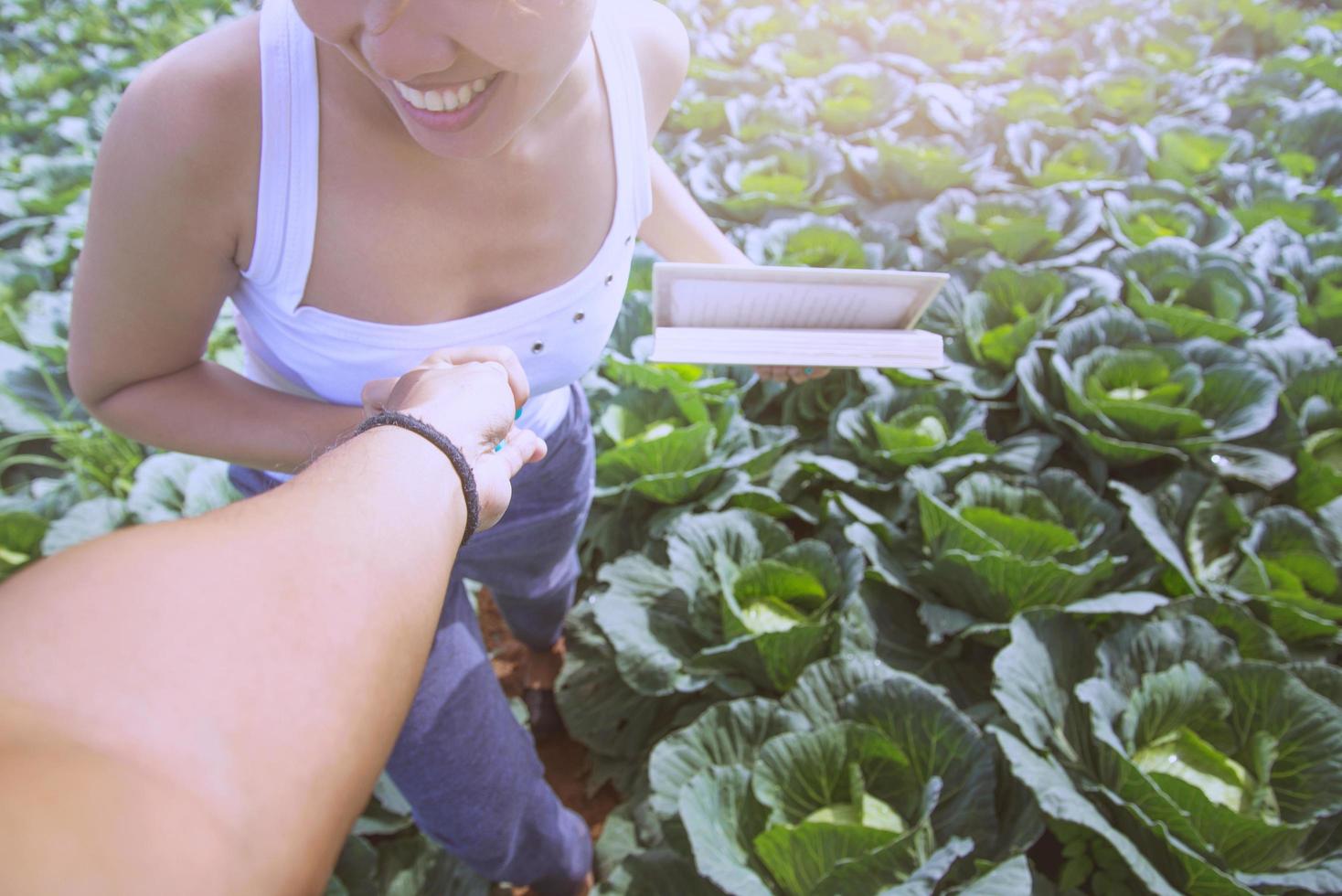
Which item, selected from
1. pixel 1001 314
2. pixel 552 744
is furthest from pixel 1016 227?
pixel 552 744

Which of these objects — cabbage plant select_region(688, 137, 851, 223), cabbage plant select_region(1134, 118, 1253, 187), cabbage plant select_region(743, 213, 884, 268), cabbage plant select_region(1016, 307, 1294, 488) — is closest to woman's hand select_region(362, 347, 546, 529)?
cabbage plant select_region(1016, 307, 1294, 488)

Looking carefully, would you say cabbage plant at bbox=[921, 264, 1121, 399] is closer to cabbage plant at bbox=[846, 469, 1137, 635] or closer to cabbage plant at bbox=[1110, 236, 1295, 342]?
cabbage plant at bbox=[1110, 236, 1295, 342]

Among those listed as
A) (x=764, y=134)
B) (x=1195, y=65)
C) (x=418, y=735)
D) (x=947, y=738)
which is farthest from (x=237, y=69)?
(x=1195, y=65)

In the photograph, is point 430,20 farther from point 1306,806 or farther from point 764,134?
point 764,134

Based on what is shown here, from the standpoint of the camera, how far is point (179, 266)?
2.30ft

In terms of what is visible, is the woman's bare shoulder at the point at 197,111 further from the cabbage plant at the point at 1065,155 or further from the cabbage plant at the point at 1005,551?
the cabbage plant at the point at 1065,155

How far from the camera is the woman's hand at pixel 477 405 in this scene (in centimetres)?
55

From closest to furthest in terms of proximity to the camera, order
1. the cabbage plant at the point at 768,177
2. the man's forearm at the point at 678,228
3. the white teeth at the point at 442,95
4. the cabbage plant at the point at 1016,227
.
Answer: the white teeth at the point at 442,95 < the man's forearm at the point at 678,228 < the cabbage plant at the point at 1016,227 < the cabbage plant at the point at 768,177

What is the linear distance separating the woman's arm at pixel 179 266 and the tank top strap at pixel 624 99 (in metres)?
0.36

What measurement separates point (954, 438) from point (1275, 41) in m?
4.37

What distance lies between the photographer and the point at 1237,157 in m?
3.29

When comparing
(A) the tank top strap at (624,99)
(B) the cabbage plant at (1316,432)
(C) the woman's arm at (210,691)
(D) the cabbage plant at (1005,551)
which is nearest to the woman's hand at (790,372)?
(A) the tank top strap at (624,99)

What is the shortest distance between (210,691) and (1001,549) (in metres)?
1.50

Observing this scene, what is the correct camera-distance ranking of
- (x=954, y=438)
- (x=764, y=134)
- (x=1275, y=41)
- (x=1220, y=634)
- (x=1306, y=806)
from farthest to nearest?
(x=1275, y=41) < (x=764, y=134) < (x=954, y=438) < (x=1220, y=634) < (x=1306, y=806)
